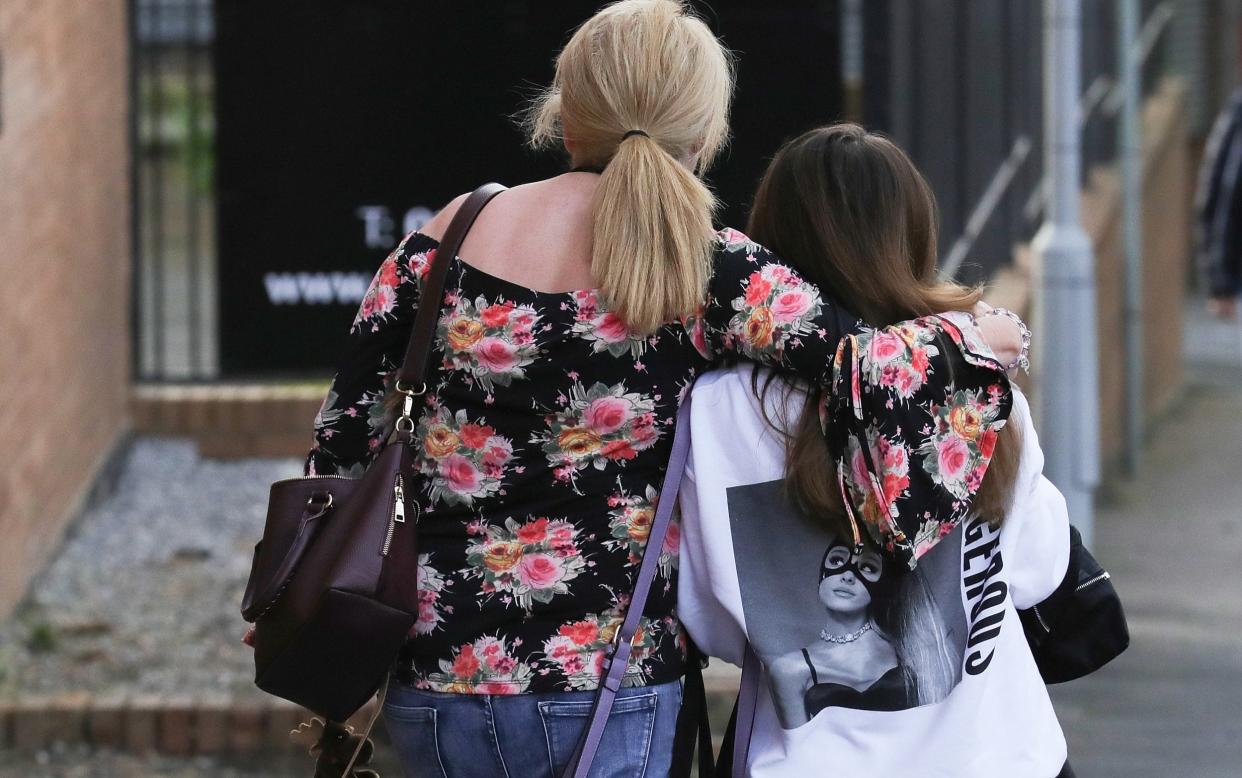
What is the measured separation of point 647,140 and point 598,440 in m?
0.40

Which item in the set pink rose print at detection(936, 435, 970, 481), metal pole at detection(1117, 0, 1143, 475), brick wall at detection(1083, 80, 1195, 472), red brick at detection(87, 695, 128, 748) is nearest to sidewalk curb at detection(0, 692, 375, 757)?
red brick at detection(87, 695, 128, 748)

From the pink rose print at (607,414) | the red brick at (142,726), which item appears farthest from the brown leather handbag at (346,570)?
the red brick at (142,726)

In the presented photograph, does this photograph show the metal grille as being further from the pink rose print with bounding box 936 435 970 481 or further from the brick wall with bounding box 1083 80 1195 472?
the brick wall with bounding box 1083 80 1195 472

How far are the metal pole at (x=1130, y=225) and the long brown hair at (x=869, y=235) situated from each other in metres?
7.28

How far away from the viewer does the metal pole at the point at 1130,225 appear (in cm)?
943

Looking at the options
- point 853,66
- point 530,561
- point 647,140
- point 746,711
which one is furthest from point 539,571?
point 853,66

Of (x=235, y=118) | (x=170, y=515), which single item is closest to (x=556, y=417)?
(x=235, y=118)

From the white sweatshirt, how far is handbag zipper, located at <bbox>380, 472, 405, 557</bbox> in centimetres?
38

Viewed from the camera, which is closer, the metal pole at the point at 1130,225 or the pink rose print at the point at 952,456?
the pink rose print at the point at 952,456

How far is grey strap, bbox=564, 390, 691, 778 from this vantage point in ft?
7.73

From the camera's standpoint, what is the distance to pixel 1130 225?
9.71 m

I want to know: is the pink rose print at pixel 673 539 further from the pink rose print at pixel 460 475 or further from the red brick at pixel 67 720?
the red brick at pixel 67 720

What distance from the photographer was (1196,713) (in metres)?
5.49

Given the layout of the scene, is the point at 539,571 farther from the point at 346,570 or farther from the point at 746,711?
the point at 746,711
